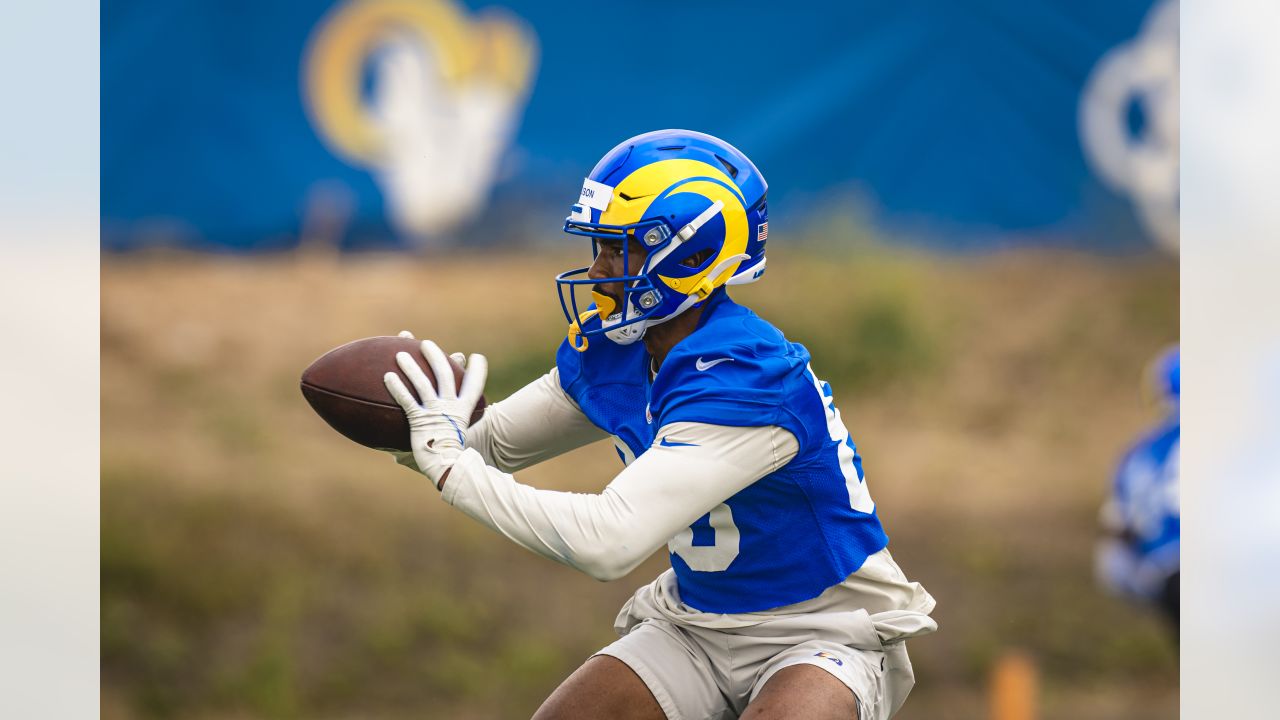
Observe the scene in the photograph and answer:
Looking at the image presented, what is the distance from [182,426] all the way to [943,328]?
3.33 m

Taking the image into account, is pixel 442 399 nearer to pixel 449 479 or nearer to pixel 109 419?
pixel 449 479

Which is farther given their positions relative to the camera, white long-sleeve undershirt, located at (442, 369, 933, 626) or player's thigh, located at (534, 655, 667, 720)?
player's thigh, located at (534, 655, 667, 720)

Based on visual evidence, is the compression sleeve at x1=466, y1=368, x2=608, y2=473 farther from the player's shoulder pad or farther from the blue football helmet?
the player's shoulder pad

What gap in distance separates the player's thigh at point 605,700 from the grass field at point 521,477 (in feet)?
10.2

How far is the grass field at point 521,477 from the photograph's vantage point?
18.0 feet

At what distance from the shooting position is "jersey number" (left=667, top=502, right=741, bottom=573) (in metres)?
2.37

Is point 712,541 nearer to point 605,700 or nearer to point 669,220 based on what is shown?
point 605,700

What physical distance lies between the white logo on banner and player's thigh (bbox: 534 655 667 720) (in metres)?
3.83

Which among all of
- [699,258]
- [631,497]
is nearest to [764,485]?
[631,497]

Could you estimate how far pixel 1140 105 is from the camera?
533 centimetres

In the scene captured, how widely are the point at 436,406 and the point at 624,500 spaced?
0.40 metres

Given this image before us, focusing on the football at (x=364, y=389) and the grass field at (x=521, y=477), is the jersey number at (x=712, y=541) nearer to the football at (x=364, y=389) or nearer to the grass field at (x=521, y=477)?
the football at (x=364, y=389)

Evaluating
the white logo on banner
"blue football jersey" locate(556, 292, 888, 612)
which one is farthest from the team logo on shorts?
the white logo on banner

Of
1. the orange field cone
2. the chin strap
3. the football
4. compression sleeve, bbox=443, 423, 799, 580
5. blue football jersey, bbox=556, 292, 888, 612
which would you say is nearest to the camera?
compression sleeve, bbox=443, 423, 799, 580
